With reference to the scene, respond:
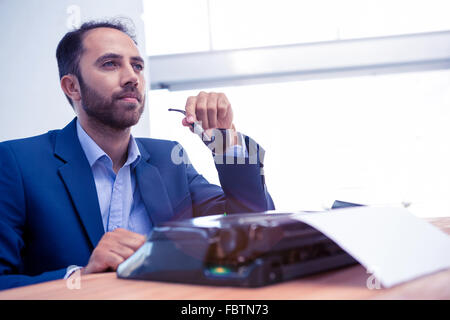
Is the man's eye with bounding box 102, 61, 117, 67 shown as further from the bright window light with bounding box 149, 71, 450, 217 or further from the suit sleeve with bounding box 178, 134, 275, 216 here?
the bright window light with bounding box 149, 71, 450, 217

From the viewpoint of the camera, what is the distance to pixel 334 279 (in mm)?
455

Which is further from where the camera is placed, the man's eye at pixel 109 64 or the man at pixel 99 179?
the man's eye at pixel 109 64

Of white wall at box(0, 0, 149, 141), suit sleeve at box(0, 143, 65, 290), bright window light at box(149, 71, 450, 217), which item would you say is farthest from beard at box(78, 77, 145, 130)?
bright window light at box(149, 71, 450, 217)

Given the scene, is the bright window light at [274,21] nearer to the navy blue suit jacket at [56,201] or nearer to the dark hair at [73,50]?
the dark hair at [73,50]

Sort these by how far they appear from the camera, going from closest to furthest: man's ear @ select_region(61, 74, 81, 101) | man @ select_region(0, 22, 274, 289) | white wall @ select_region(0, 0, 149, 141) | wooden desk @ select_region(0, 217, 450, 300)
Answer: wooden desk @ select_region(0, 217, 450, 300) < man @ select_region(0, 22, 274, 289) < man's ear @ select_region(61, 74, 81, 101) < white wall @ select_region(0, 0, 149, 141)

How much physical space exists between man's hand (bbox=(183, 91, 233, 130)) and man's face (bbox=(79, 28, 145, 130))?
1.15 ft

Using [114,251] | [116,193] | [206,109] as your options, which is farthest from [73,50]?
[114,251]

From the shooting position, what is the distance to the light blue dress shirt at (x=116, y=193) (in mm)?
1221

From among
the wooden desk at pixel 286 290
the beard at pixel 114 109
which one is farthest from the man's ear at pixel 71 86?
the wooden desk at pixel 286 290

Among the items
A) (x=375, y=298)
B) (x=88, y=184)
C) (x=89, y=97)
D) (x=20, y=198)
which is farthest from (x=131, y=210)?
(x=375, y=298)

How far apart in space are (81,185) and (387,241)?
82 cm

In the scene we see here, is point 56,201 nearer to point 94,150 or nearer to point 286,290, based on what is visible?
point 94,150

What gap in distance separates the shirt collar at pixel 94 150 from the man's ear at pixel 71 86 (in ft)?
0.71

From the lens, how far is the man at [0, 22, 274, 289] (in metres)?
1.01
